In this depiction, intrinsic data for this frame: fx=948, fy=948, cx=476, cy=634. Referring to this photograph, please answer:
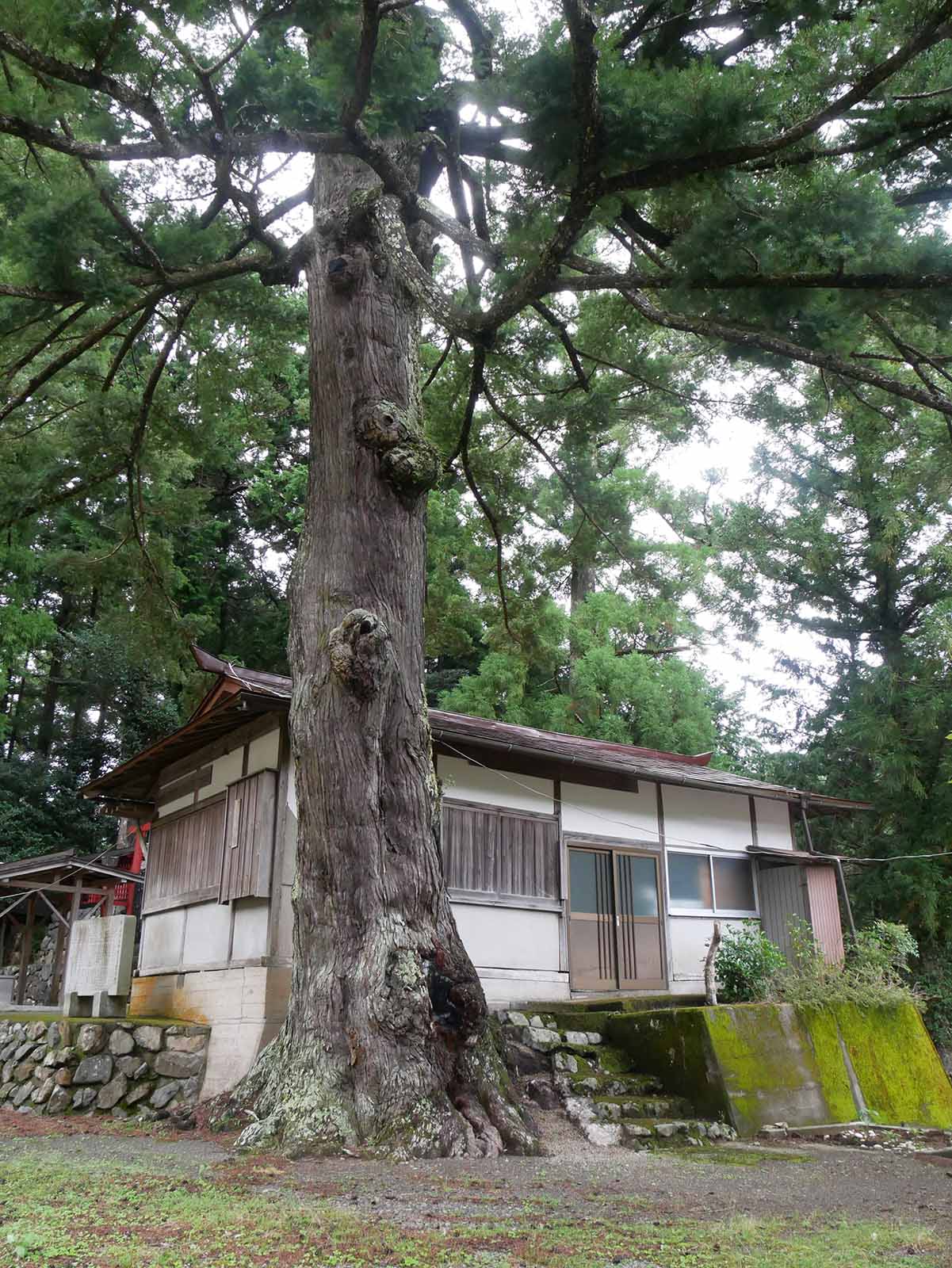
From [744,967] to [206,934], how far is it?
5.90m

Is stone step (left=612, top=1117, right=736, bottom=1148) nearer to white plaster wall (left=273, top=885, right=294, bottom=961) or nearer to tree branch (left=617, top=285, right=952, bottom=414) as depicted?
white plaster wall (left=273, top=885, right=294, bottom=961)

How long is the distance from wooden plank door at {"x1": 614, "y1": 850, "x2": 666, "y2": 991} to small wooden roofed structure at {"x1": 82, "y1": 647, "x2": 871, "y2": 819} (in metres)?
1.05

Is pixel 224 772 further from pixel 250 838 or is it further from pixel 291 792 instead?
pixel 291 792

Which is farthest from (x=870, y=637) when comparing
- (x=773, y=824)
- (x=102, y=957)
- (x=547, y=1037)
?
(x=102, y=957)

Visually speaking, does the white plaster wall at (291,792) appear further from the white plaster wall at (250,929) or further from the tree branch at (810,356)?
the tree branch at (810,356)

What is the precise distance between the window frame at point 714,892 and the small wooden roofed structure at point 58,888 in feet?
28.3

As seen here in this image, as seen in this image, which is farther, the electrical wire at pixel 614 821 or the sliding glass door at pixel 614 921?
the sliding glass door at pixel 614 921

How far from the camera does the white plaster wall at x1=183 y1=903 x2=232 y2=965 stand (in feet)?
31.8

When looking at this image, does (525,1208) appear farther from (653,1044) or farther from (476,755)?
(476,755)

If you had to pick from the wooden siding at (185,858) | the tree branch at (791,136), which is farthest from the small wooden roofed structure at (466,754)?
the tree branch at (791,136)

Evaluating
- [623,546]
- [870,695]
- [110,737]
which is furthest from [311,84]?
[110,737]

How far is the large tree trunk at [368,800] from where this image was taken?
5.52 m

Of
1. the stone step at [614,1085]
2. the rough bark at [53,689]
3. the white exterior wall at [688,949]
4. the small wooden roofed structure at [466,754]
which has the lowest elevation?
A: the stone step at [614,1085]

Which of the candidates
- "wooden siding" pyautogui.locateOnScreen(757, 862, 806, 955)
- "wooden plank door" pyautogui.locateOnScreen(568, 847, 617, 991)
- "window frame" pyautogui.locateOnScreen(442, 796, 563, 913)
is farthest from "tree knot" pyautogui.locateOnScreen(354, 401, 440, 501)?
"wooden siding" pyautogui.locateOnScreen(757, 862, 806, 955)
